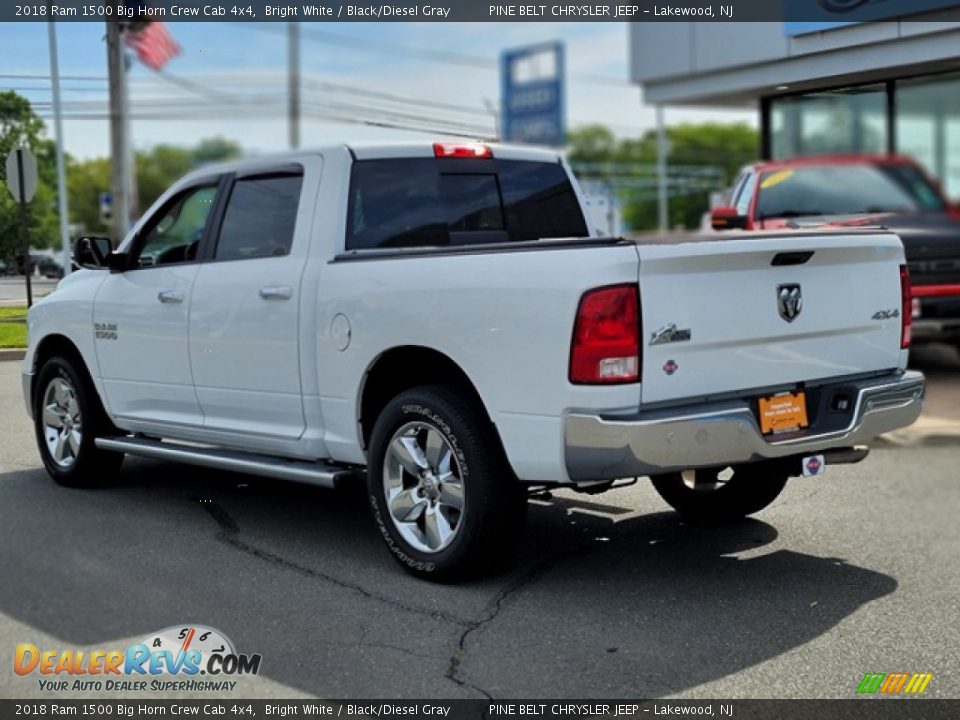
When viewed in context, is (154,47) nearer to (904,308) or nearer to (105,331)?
(105,331)

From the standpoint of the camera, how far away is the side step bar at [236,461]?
5.23m

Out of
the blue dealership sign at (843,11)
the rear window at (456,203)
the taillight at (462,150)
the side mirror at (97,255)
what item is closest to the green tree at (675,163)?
the rear window at (456,203)

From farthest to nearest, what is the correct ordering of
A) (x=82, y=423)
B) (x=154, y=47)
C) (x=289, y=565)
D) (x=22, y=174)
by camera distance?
1. (x=154, y=47)
2. (x=82, y=423)
3. (x=22, y=174)
4. (x=289, y=565)

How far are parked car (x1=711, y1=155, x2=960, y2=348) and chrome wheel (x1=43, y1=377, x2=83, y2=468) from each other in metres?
4.01

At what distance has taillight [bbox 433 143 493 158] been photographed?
19.6 feet

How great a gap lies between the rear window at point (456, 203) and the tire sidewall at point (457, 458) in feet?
3.21

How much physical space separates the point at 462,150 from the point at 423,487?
1.96 m

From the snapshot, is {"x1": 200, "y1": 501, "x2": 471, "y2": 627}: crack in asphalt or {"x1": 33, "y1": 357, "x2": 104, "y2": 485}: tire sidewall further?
{"x1": 33, "y1": 357, "x2": 104, "y2": 485}: tire sidewall

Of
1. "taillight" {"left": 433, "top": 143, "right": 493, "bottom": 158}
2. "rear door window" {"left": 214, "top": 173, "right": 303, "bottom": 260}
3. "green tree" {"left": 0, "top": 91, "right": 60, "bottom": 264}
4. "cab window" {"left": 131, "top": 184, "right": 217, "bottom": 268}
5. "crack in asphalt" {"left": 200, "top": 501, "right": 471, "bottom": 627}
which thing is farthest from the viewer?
"cab window" {"left": 131, "top": 184, "right": 217, "bottom": 268}

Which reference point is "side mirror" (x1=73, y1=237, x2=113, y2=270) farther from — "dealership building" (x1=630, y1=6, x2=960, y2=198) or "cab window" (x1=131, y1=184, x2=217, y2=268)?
"dealership building" (x1=630, y1=6, x2=960, y2=198)

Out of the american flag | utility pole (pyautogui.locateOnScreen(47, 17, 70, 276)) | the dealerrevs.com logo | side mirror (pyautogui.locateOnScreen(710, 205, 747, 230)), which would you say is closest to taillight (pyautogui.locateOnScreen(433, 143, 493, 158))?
utility pole (pyautogui.locateOnScreen(47, 17, 70, 276))

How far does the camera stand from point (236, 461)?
221 inches

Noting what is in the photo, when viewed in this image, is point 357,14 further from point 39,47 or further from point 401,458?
point 401,458

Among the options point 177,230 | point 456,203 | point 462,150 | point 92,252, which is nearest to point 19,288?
point 92,252
